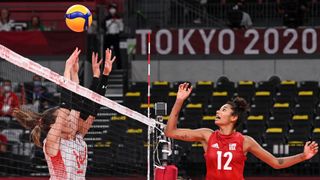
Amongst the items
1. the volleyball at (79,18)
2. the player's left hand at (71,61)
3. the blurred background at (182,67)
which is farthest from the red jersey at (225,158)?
the blurred background at (182,67)

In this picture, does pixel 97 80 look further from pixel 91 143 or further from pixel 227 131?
pixel 91 143

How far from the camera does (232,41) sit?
2394cm

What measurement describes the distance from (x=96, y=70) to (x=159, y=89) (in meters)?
13.5

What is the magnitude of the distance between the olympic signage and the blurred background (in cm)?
3

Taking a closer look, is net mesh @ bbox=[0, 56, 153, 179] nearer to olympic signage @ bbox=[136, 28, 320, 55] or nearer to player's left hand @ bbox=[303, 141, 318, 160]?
olympic signage @ bbox=[136, 28, 320, 55]

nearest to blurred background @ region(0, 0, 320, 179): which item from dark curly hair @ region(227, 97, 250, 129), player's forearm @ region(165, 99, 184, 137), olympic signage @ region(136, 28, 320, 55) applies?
olympic signage @ region(136, 28, 320, 55)

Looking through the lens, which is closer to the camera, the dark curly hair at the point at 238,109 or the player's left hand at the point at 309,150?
the player's left hand at the point at 309,150

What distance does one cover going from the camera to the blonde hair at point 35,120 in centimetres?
816

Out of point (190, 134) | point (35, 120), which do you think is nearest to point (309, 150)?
point (190, 134)

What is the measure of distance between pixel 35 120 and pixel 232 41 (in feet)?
52.9

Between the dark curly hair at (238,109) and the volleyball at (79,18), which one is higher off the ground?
the volleyball at (79,18)

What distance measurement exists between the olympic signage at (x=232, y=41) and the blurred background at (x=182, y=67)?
1.1 inches

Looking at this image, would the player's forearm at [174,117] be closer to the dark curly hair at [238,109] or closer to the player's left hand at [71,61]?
the dark curly hair at [238,109]

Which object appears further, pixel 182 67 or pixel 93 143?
pixel 182 67
